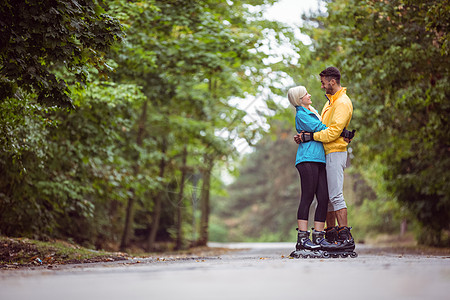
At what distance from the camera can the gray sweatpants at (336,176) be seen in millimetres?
7016

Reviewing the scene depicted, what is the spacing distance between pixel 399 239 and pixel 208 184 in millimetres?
13594

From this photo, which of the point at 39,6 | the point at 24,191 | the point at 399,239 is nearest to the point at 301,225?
the point at 39,6

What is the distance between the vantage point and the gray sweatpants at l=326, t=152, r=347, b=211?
7016mm

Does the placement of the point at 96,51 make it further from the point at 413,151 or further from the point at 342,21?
the point at 413,151

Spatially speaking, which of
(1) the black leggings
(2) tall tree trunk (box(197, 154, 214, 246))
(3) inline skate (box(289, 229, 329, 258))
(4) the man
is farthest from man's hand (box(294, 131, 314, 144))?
(2) tall tree trunk (box(197, 154, 214, 246))

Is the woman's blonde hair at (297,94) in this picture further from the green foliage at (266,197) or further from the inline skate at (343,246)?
the green foliage at (266,197)

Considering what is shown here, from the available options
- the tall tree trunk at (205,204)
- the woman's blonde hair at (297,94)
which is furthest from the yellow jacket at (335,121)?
the tall tree trunk at (205,204)

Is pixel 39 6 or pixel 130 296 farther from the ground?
pixel 39 6

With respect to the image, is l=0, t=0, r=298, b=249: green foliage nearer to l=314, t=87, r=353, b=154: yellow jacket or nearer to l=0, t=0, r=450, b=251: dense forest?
l=0, t=0, r=450, b=251: dense forest

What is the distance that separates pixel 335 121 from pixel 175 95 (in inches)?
457

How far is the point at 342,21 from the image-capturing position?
1263 centimetres

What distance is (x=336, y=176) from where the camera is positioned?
699cm

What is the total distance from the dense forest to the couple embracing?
113 inches

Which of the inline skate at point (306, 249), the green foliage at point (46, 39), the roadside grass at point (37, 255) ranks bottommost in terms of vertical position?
the roadside grass at point (37, 255)
